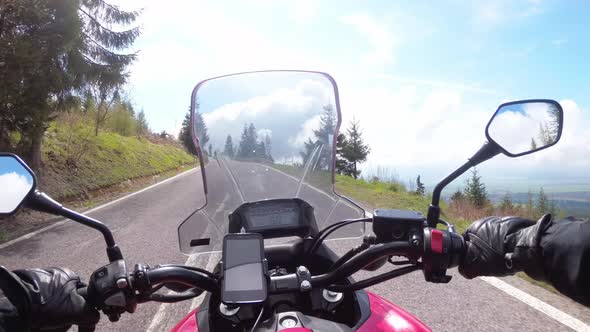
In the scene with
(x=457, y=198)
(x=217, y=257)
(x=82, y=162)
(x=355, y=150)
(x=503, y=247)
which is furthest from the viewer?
(x=355, y=150)

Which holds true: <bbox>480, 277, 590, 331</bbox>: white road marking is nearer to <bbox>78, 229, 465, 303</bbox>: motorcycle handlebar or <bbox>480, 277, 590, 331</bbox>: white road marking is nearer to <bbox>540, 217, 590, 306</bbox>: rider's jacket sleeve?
<bbox>78, 229, 465, 303</bbox>: motorcycle handlebar

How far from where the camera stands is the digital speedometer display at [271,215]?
1824mm

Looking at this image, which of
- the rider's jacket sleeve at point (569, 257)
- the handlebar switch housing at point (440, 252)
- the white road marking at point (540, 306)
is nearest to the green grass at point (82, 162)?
the white road marking at point (540, 306)

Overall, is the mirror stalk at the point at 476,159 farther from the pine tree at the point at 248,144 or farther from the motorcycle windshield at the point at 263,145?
the pine tree at the point at 248,144

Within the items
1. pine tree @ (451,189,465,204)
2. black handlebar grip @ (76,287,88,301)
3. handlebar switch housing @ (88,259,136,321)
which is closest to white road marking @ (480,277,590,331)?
handlebar switch housing @ (88,259,136,321)

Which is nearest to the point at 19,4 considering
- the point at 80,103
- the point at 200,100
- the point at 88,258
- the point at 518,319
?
the point at 80,103

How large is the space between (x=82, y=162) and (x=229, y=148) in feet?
56.7

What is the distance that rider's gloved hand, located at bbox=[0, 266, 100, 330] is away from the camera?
47.7 inches

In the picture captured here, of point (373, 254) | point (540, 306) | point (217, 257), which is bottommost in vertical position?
point (540, 306)

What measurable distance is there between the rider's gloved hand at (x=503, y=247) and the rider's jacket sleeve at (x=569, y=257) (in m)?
0.03

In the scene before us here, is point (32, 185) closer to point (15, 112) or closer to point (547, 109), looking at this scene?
point (547, 109)

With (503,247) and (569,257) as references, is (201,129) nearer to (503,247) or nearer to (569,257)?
(503,247)

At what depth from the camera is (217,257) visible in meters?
2.41

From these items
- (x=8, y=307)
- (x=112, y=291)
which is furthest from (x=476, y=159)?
(x=8, y=307)
